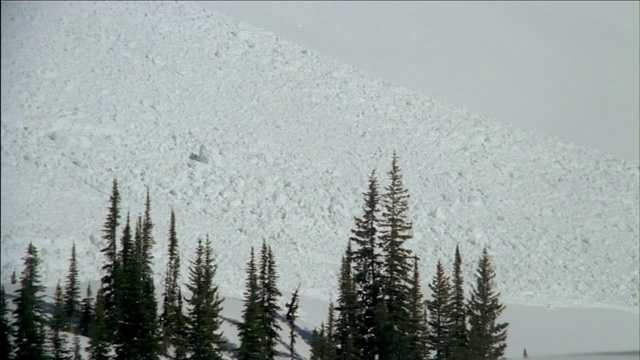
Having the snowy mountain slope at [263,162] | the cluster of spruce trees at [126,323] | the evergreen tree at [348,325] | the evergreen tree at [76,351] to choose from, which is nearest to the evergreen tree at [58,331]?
the cluster of spruce trees at [126,323]

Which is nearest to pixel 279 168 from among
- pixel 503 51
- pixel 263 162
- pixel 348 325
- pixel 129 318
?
pixel 263 162

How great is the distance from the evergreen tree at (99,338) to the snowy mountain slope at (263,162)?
22.2 meters

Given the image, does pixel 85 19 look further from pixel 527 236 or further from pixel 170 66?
pixel 527 236

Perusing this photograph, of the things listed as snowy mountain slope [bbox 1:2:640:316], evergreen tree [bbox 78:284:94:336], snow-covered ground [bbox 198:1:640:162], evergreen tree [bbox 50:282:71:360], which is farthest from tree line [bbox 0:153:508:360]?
snow-covered ground [bbox 198:1:640:162]

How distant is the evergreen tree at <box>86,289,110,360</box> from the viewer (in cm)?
3947

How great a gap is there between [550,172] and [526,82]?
40364mm

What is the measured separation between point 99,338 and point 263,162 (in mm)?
52307

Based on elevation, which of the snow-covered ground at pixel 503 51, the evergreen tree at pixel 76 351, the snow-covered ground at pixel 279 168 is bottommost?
the evergreen tree at pixel 76 351

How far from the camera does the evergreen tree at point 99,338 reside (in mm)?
39469

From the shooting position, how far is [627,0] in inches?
6565

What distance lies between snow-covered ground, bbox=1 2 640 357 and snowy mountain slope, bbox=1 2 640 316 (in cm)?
20

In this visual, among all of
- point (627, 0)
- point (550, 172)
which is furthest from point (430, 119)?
point (627, 0)

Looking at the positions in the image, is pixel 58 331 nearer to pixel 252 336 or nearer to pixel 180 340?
pixel 180 340

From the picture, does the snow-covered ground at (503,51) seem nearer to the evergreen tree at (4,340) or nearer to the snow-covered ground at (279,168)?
the snow-covered ground at (279,168)
